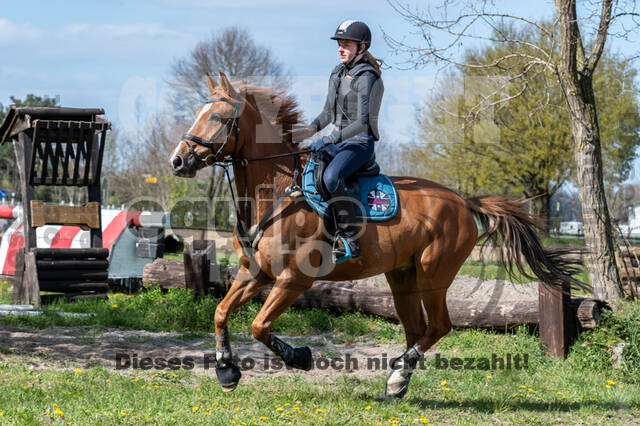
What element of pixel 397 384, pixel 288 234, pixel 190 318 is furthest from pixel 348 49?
pixel 190 318

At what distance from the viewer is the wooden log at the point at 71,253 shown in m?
10.8

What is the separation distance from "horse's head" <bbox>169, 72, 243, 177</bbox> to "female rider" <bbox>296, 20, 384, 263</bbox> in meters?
0.81

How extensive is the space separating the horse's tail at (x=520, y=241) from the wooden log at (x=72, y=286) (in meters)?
6.93

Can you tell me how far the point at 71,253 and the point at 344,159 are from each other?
6.94 m

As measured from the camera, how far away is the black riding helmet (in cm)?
594

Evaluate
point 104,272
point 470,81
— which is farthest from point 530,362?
point 470,81

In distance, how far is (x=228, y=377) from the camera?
5.97 meters

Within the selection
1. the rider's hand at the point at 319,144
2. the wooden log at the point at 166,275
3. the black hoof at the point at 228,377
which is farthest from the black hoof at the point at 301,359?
the wooden log at the point at 166,275

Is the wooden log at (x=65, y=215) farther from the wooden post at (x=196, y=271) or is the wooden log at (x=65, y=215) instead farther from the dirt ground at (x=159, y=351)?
the dirt ground at (x=159, y=351)

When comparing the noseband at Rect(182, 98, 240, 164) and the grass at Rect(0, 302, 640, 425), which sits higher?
the noseband at Rect(182, 98, 240, 164)

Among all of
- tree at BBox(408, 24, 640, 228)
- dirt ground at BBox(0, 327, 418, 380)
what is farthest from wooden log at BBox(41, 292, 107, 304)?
tree at BBox(408, 24, 640, 228)

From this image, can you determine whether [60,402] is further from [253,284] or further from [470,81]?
[470,81]

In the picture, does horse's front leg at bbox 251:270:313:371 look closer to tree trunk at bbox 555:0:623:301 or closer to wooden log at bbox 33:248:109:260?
tree trunk at bbox 555:0:623:301

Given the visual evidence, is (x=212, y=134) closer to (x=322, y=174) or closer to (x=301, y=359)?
(x=322, y=174)
